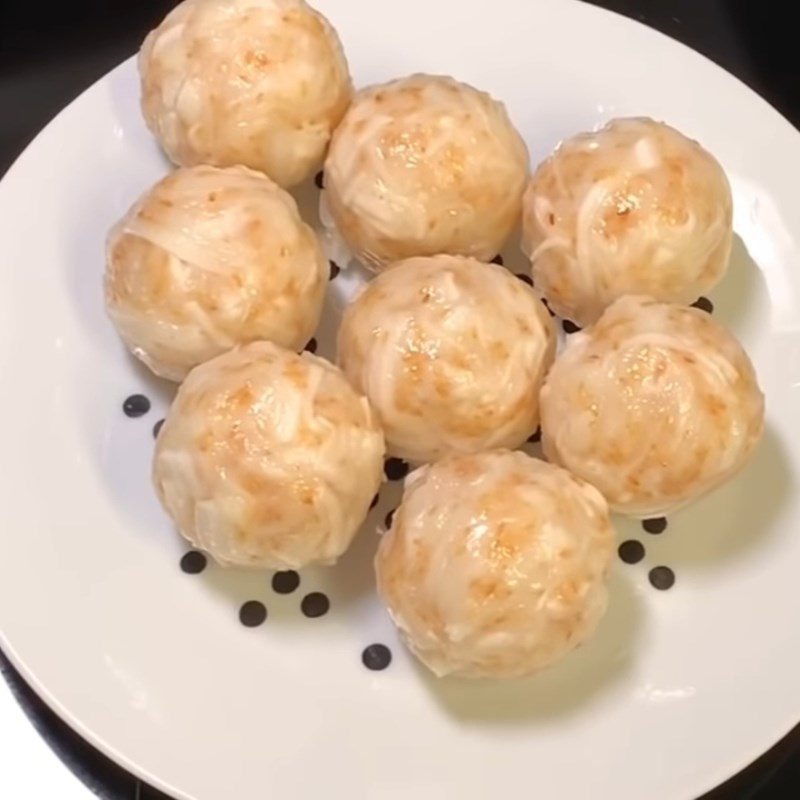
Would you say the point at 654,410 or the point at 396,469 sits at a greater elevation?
the point at 654,410

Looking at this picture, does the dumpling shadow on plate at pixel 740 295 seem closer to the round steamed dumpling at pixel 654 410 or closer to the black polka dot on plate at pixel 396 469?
the round steamed dumpling at pixel 654 410

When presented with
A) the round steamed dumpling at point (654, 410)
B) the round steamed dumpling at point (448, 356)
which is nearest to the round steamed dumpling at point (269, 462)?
the round steamed dumpling at point (448, 356)

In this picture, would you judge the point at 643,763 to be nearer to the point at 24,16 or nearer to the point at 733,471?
the point at 733,471

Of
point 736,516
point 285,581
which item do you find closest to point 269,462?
point 285,581

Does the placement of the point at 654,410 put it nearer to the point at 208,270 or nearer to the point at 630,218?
the point at 630,218

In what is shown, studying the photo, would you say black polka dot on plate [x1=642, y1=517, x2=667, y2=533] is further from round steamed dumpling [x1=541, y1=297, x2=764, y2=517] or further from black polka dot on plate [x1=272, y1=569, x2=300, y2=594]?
black polka dot on plate [x1=272, y1=569, x2=300, y2=594]

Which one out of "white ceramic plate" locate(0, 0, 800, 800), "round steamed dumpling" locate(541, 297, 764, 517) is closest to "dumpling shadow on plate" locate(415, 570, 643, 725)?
"white ceramic plate" locate(0, 0, 800, 800)
